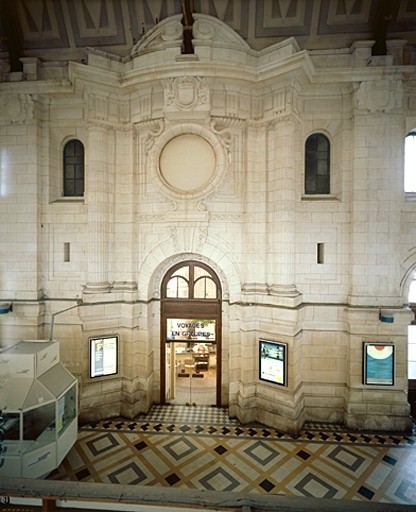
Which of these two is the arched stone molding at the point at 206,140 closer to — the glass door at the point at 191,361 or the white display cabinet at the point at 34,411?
the glass door at the point at 191,361

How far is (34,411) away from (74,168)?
688 cm

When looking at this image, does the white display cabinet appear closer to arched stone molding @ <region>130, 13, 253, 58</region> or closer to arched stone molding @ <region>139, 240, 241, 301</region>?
arched stone molding @ <region>139, 240, 241, 301</region>

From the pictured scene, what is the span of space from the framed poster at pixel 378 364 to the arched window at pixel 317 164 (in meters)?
4.64

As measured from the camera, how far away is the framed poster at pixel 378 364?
28.7 feet

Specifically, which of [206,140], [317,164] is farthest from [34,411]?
[317,164]

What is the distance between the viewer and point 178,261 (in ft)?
31.8

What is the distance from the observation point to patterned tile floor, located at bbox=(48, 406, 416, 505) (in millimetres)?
6648

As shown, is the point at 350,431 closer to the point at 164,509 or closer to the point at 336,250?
the point at 336,250

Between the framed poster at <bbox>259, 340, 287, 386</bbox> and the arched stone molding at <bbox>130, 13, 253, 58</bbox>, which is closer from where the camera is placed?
the framed poster at <bbox>259, 340, 287, 386</bbox>

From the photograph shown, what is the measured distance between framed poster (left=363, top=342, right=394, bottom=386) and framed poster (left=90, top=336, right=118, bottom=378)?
7.15 metres

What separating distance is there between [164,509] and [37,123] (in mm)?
10145

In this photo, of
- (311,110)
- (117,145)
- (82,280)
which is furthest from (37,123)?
(311,110)

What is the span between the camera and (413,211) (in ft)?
29.3

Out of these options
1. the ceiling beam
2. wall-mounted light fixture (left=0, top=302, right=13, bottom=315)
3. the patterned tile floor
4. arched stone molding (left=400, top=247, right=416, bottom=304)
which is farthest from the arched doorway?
the ceiling beam
